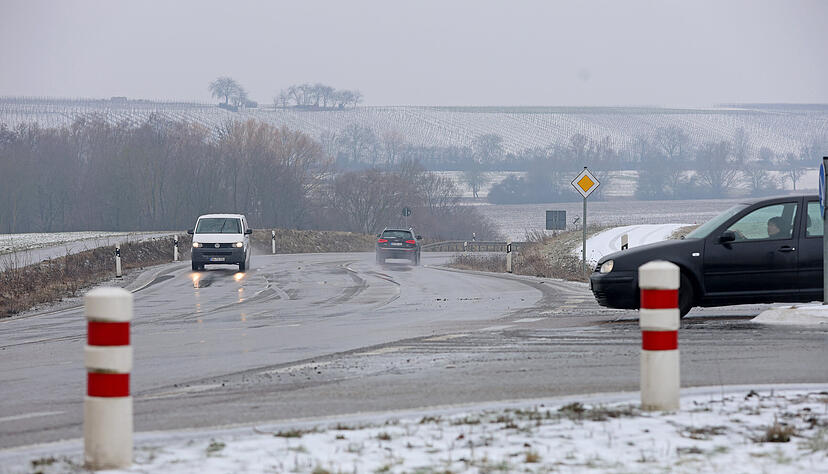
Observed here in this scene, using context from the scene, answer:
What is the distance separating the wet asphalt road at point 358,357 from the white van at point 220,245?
1547cm

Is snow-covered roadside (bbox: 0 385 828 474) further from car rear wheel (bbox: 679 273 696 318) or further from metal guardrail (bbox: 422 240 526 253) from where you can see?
metal guardrail (bbox: 422 240 526 253)

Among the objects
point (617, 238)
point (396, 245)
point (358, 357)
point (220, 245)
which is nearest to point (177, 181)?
point (396, 245)

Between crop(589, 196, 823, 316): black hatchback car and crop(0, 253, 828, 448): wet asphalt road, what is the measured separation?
0.44 m

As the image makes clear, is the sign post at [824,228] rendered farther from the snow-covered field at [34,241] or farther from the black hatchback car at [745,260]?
the snow-covered field at [34,241]

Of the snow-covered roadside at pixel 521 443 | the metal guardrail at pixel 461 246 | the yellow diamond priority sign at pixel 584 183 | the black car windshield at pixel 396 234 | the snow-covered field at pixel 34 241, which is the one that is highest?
the yellow diamond priority sign at pixel 584 183

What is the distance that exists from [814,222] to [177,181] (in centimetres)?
10144

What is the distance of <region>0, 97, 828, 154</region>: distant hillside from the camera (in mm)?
159250

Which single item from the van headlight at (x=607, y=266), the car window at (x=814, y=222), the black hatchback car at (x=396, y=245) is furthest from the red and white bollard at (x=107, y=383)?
the black hatchback car at (x=396, y=245)

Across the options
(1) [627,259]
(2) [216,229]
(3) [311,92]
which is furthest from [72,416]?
(3) [311,92]

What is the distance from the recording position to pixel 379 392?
29.8 feet

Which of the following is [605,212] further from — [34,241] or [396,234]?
[396,234]

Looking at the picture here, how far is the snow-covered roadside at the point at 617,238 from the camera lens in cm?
4494

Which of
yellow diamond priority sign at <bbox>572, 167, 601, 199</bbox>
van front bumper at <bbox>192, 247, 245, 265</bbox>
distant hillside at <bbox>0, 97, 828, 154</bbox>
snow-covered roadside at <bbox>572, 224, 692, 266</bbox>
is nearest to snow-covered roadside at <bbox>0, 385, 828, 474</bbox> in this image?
yellow diamond priority sign at <bbox>572, 167, 601, 199</bbox>

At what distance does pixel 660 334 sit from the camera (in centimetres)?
729
